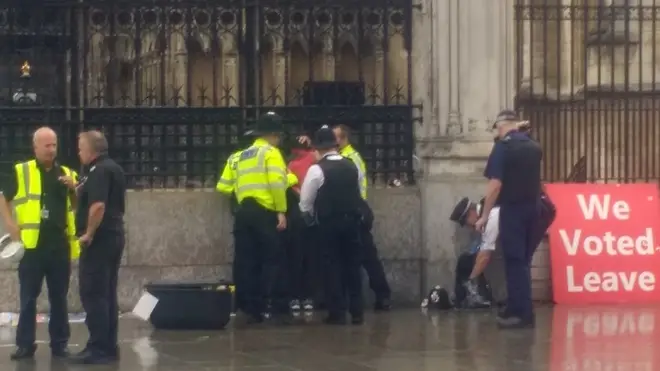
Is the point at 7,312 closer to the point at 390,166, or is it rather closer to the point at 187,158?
the point at 187,158

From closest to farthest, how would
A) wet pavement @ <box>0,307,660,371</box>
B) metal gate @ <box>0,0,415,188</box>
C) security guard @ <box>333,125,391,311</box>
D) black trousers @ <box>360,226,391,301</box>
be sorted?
wet pavement @ <box>0,307,660,371</box>
security guard @ <box>333,125,391,311</box>
black trousers @ <box>360,226,391,301</box>
metal gate @ <box>0,0,415,188</box>

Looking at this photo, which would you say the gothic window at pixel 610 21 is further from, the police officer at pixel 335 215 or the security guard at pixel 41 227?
the security guard at pixel 41 227

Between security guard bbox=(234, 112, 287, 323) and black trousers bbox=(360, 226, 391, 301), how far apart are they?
3.35 ft

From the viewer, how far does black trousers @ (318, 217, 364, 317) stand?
1195 centimetres

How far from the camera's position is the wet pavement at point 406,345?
9.74m

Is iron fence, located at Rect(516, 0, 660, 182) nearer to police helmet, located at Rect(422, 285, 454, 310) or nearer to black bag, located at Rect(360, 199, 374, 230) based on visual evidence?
police helmet, located at Rect(422, 285, 454, 310)

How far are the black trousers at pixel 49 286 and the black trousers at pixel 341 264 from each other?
263 centimetres

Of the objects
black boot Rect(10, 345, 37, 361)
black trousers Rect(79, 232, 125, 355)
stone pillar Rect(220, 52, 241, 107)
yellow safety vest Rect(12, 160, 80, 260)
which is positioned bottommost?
black boot Rect(10, 345, 37, 361)

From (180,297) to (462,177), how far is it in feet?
10.4

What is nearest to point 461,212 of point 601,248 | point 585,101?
point 601,248

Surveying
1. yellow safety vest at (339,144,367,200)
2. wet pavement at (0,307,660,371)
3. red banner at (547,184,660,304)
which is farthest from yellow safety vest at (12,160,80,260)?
red banner at (547,184,660,304)

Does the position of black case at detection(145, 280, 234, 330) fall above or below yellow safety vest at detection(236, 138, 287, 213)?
below

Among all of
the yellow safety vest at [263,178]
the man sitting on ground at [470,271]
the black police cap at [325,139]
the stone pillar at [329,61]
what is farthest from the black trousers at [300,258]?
the stone pillar at [329,61]

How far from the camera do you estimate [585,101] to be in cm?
1377
